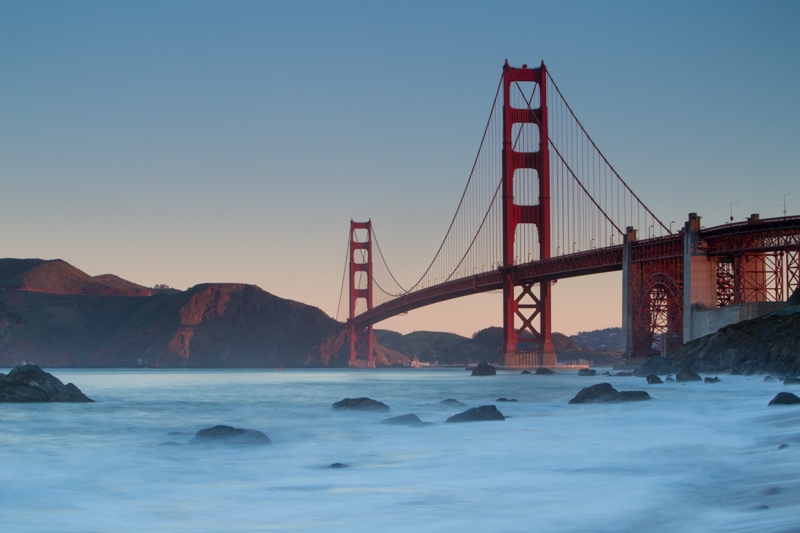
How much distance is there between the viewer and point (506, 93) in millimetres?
64500

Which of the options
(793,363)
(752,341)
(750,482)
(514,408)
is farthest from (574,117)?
(750,482)

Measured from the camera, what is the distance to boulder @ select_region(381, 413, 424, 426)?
754 inches

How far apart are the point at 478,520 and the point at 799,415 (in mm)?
8334

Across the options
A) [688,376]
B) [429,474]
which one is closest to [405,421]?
[429,474]

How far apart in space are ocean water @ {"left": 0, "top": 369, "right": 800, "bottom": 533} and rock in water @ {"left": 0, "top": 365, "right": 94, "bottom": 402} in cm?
457

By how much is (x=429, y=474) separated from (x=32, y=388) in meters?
16.8

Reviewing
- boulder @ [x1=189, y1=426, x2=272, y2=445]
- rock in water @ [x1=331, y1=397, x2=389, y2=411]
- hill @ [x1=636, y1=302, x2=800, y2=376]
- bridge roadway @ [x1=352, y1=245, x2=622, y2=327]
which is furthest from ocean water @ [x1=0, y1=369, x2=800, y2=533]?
bridge roadway @ [x1=352, y1=245, x2=622, y2=327]

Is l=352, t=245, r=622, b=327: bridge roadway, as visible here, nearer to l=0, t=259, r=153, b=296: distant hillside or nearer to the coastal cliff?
the coastal cliff

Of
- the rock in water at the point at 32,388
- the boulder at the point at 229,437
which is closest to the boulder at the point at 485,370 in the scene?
the rock in water at the point at 32,388

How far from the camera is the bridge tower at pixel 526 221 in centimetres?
6028

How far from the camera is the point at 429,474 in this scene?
39.7 feet

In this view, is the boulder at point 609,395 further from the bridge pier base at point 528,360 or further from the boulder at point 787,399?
the bridge pier base at point 528,360

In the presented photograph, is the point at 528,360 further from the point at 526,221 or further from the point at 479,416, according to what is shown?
the point at 479,416

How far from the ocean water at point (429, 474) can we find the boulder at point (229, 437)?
0.31 meters
